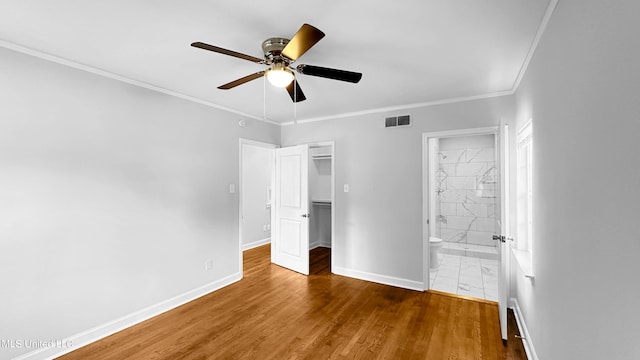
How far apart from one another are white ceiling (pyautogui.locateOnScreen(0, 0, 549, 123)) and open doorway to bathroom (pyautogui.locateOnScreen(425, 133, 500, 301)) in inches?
117

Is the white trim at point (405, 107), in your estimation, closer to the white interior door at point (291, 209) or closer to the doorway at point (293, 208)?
the doorway at point (293, 208)

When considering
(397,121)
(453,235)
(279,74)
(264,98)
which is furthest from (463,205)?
(279,74)

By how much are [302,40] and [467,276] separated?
14.1 ft

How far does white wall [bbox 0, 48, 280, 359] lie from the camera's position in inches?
84.6

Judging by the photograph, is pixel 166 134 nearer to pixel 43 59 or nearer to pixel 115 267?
pixel 43 59

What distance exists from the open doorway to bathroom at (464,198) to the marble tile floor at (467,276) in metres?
0.04

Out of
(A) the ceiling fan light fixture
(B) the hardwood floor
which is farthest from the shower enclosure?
(A) the ceiling fan light fixture

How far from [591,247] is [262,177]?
5.80 meters

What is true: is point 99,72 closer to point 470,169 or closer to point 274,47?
point 274,47

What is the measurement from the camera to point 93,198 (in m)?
2.57

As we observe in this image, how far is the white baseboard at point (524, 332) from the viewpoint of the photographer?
2211 millimetres

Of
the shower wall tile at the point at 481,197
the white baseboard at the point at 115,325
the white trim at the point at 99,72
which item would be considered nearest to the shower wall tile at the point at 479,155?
the shower wall tile at the point at 481,197

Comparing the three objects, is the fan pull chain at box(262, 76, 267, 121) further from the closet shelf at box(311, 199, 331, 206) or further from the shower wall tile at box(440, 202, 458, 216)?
the shower wall tile at box(440, 202, 458, 216)

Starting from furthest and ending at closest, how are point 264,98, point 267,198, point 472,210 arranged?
point 267,198 → point 472,210 → point 264,98
